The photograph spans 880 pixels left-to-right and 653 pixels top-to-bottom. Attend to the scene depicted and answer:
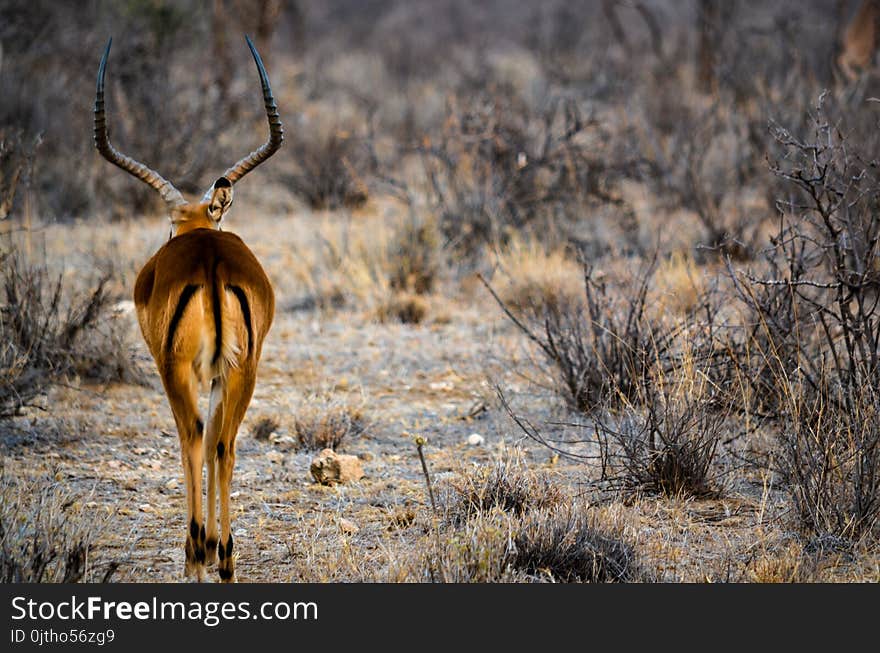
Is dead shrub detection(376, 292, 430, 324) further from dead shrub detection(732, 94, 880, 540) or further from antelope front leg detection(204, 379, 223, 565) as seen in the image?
antelope front leg detection(204, 379, 223, 565)

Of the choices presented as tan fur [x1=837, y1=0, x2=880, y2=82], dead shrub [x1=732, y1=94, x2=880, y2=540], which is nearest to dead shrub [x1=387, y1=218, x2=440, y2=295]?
dead shrub [x1=732, y1=94, x2=880, y2=540]

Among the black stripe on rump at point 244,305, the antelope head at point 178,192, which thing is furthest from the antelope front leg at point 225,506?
the antelope head at point 178,192

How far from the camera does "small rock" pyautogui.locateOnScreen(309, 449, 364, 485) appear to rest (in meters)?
5.03

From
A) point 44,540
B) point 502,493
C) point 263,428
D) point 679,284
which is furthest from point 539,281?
point 44,540

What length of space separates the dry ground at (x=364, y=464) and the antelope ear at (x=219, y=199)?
1.22 m

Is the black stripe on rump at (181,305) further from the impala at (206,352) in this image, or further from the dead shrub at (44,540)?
the dead shrub at (44,540)

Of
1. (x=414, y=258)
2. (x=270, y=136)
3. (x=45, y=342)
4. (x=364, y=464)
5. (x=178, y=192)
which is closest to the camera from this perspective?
(x=178, y=192)

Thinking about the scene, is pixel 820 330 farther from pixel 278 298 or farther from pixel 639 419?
pixel 278 298

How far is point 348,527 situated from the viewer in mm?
4465

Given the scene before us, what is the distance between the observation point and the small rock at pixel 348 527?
443 cm

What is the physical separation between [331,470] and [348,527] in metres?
0.60

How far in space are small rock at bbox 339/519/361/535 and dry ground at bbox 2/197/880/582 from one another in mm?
12

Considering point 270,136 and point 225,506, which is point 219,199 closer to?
point 270,136

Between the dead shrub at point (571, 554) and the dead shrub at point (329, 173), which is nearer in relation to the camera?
the dead shrub at point (571, 554)
